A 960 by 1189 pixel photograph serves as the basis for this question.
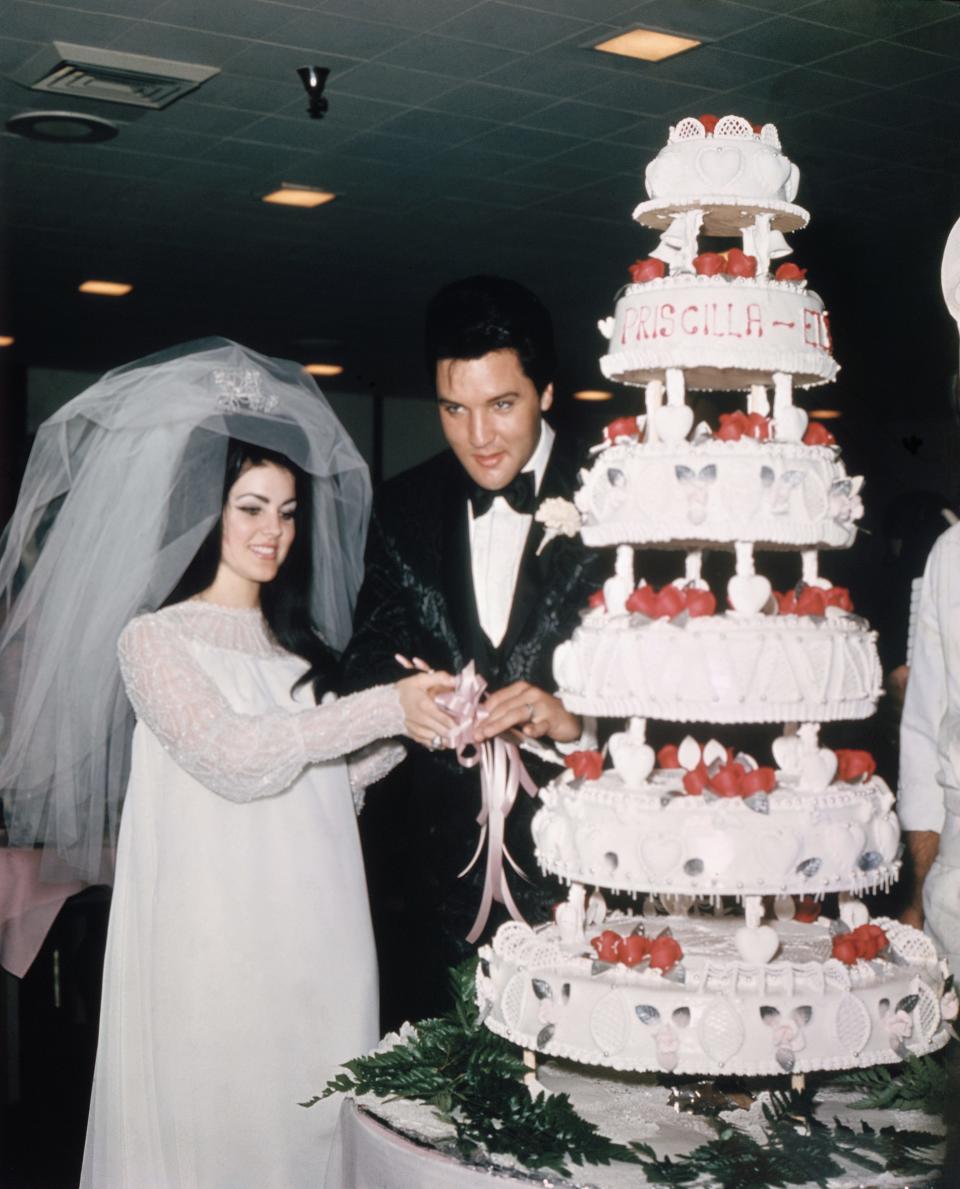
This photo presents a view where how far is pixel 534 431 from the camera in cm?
304

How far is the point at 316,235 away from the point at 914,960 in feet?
23.6

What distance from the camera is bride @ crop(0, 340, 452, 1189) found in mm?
2877

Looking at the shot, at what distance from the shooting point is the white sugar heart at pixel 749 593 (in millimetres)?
2264

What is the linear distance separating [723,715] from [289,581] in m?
1.35

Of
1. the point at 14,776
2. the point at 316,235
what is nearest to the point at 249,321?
the point at 316,235

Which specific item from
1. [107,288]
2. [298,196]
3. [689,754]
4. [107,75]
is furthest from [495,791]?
[107,288]

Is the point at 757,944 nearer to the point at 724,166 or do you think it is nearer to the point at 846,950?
the point at 846,950

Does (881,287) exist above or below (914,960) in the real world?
above

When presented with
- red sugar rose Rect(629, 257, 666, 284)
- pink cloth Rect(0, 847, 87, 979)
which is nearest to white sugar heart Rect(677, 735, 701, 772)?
red sugar rose Rect(629, 257, 666, 284)

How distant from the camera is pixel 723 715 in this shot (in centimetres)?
217

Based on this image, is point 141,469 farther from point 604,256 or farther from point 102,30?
point 604,256

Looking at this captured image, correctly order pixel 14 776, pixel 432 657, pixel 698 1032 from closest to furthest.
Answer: pixel 698 1032 < pixel 432 657 < pixel 14 776

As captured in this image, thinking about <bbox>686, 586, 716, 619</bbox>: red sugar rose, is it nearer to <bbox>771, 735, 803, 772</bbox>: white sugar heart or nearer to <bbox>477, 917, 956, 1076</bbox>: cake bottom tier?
<bbox>771, 735, 803, 772</bbox>: white sugar heart

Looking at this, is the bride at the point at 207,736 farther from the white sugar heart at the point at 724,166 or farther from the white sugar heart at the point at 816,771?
the white sugar heart at the point at 724,166
